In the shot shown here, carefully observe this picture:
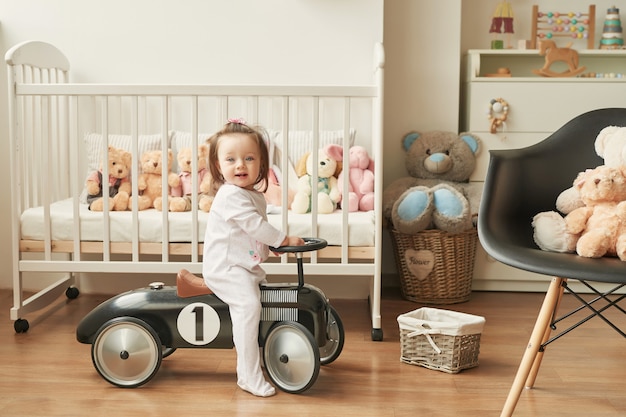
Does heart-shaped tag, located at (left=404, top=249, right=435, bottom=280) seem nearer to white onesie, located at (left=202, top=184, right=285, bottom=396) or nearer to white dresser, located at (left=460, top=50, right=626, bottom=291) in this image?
white dresser, located at (left=460, top=50, right=626, bottom=291)

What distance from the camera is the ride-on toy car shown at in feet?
7.14

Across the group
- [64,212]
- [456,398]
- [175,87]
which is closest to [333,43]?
[175,87]

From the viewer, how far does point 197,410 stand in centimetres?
202

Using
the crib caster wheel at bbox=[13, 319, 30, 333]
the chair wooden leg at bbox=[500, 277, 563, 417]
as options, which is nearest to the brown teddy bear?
the chair wooden leg at bbox=[500, 277, 563, 417]

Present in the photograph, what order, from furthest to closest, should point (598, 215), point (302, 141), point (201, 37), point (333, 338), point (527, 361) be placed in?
point (201, 37) → point (302, 141) → point (333, 338) → point (598, 215) → point (527, 361)

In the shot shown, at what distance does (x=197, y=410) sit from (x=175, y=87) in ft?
3.59

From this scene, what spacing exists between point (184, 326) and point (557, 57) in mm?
2055

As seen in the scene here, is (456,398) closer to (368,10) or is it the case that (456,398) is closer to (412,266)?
(412,266)

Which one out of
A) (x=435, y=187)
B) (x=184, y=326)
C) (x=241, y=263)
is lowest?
(x=184, y=326)

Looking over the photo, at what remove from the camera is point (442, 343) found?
2.31m

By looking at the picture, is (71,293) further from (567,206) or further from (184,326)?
(567,206)

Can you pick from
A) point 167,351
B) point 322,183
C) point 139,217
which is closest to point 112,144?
point 139,217

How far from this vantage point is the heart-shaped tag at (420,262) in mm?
3139

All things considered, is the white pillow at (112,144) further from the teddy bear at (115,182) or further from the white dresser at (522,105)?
the white dresser at (522,105)
